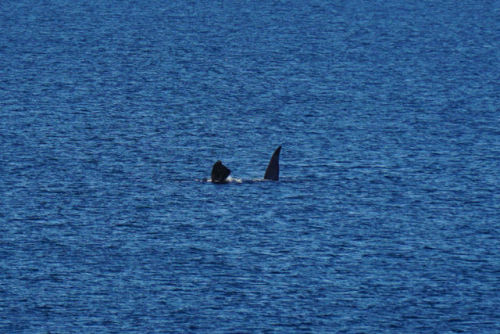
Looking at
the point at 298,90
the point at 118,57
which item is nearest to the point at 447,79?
the point at 298,90

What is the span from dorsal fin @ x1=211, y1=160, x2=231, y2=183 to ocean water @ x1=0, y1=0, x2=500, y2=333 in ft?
4.14

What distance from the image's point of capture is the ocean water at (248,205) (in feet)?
203

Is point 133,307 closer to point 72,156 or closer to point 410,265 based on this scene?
point 410,265

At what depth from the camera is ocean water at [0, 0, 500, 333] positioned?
6184cm

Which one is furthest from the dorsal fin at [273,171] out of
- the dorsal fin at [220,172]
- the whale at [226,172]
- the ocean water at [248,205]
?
the dorsal fin at [220,172]

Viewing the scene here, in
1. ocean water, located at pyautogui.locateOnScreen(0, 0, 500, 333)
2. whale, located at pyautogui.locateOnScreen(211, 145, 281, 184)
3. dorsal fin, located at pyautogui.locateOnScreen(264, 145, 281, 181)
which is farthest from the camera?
whale, located at pyautogui.locateOnScreen(211, 145, 281, 184)

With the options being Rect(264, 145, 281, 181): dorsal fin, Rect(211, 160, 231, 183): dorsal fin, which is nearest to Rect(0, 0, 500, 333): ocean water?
Rect(264, 145, 281, 181): dorsal fin

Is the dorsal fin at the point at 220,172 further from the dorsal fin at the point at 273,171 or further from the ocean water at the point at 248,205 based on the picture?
the dorsal fin at the point at 273,171

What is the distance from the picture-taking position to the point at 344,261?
226 ft

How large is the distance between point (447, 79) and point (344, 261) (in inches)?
3082

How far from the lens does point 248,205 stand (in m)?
79.8

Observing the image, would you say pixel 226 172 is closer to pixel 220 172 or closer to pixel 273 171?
pixel 220 172

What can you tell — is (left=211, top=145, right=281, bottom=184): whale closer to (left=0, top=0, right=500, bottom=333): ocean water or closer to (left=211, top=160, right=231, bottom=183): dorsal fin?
(left=211, top=160, right=231, bottom=183): dorsal fin

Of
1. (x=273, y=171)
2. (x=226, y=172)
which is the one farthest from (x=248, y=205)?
(x=273, y=171)
